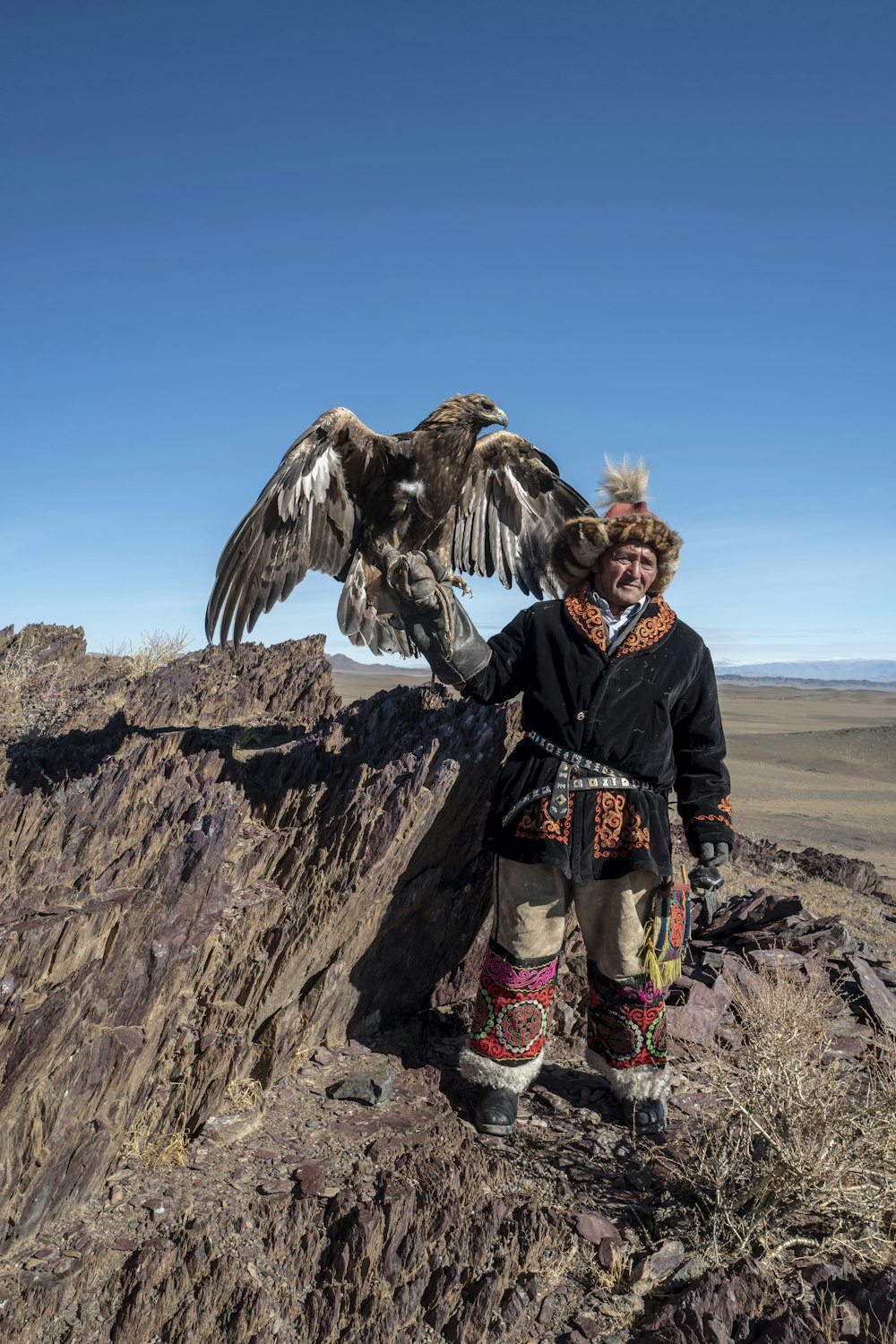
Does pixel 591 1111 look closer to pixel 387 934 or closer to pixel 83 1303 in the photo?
pixel 387 934

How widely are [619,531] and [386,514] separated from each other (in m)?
2.10

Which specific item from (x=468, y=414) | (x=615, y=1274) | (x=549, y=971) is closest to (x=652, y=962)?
(x=549, y=971)

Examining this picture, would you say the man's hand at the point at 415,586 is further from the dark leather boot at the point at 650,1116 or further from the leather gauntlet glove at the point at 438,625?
the dark leather boot at the point at 650,1116

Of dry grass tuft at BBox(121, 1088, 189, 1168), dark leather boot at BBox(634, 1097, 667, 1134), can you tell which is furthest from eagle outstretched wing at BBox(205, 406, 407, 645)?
dark leather boot at BBox(634, 1097, 667, 1134)

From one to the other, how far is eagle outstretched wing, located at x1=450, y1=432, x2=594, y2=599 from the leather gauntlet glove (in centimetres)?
220

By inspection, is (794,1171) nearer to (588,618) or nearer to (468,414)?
(588,618)

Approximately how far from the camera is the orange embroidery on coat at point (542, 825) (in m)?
3.02

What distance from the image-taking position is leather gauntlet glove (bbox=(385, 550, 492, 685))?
10.3 feet

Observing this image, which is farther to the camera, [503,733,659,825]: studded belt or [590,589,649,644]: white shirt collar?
[590,589,649,644]: white shirt collar

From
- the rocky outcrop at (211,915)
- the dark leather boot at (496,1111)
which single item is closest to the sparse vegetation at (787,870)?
the rocky outcrop at (211,915)

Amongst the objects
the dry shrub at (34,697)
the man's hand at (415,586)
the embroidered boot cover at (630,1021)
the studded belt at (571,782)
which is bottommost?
the embroidered boot cover at (630,1021)

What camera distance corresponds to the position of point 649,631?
10.4ft

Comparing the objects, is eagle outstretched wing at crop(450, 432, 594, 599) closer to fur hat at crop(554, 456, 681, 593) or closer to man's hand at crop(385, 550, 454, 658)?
fur hat at crop(554, 456, 681, 593)

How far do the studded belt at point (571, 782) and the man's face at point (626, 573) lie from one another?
613 mm
